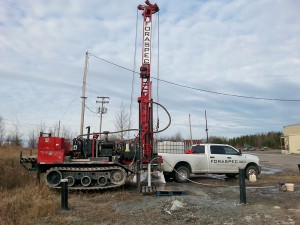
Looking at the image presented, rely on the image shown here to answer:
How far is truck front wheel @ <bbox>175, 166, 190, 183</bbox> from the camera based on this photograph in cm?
1669

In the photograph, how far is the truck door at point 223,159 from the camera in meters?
17.6

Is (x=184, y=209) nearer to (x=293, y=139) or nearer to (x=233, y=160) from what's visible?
(x=233, y=160)

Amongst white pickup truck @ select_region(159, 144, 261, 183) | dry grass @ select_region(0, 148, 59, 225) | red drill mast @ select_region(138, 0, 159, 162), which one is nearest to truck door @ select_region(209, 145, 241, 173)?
white pickup truck @ select_region(159, 144, 261, 183)

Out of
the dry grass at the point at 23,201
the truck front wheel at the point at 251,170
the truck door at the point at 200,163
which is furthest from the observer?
the truck front wheel at the point at 251,170

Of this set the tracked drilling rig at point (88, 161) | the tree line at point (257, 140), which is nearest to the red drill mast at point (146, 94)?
the tracked drilling rig at point (88, 161)

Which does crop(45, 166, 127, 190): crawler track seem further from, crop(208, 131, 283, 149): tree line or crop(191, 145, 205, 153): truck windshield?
crop(208, 131, 283, 149): tree line

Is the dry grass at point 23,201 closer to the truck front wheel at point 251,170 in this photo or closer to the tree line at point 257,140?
the truck front wheel at point 251,170

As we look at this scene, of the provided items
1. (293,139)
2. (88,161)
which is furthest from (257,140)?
(88,161)

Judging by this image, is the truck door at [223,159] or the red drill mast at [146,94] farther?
the truck door at [223,159]

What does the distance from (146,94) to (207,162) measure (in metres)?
4.48

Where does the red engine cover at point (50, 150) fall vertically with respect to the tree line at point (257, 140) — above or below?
below

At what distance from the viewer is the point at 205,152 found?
58.1 ft

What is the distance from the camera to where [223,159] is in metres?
17.8

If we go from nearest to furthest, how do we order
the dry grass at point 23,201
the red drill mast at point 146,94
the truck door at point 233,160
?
the dry grass at point 23,201, the red drill mast at point 146,94, the truck door at point 233,160
